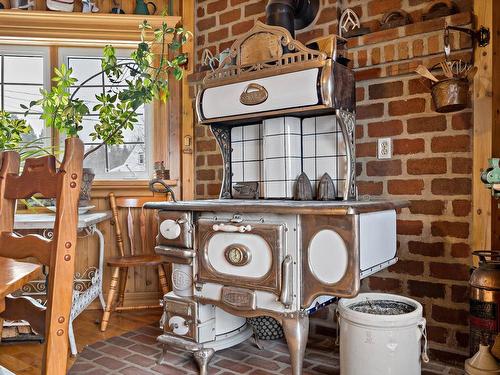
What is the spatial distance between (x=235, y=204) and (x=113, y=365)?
1.08 meters

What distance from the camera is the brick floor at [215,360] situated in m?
2.17

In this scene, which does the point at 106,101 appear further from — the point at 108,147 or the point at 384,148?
the point at 384,148

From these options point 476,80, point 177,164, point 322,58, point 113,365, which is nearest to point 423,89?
point 476,80

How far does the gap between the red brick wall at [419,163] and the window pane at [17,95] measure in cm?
220

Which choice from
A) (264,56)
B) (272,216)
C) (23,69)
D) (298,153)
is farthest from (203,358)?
(23,69)

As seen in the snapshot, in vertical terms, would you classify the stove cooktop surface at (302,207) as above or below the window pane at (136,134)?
below

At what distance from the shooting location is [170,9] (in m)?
3.27

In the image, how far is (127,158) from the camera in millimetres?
3352

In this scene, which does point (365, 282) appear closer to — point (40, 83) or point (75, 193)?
point (75, 193)

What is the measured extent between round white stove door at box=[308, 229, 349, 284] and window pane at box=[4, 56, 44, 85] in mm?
2534

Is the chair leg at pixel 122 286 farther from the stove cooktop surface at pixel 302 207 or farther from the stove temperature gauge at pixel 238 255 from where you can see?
the stove temperature gauge at pixel 238 255

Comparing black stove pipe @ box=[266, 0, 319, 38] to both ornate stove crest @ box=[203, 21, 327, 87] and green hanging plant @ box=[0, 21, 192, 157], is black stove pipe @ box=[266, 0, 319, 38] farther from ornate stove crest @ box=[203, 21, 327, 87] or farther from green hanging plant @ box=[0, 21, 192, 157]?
green hanging plant @ box=[0, 21, 192, 157]

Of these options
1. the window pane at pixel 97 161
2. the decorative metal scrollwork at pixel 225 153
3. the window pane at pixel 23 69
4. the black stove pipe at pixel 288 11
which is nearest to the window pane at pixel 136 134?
the window pane at pixel 97 161

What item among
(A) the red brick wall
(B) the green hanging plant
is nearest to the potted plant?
(B) the green hanging plant
